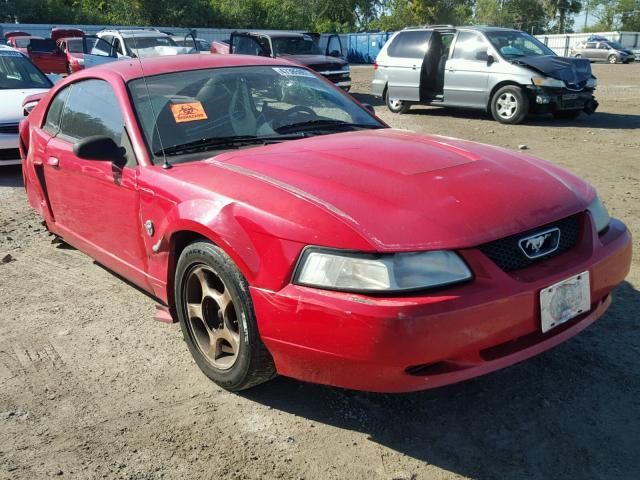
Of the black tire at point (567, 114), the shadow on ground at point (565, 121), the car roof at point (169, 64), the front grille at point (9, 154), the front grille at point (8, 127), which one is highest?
the car roof at point (169, 64)

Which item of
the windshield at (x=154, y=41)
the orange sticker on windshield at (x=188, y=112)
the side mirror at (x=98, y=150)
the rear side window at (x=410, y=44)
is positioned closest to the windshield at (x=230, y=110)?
the orange sticker on windshield at (x=188, y=112)

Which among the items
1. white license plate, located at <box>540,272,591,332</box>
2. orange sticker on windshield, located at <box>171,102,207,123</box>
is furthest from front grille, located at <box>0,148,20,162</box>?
white license plate, located at <box>540,272,591,332</box>

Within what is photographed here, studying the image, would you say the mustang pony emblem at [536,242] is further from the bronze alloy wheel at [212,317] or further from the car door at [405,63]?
the car door at [405,63]

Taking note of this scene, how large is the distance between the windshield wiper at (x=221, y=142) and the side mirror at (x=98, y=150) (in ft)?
0.84

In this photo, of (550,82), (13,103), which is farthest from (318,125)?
(550,82)

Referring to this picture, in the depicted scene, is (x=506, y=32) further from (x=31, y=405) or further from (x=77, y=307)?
(x=31, y=405)

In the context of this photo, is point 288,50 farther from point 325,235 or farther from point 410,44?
point 325,235

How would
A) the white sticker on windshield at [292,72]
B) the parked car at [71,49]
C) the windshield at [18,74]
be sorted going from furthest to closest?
the parked car at [71,49] → the windshield at [18,74] → the white sticker on windshield at [292,72]

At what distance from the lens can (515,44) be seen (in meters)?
11.8

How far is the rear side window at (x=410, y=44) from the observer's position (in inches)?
490

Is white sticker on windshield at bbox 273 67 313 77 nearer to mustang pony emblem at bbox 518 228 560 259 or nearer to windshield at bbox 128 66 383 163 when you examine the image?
windshield at bbox 128 66 383 163

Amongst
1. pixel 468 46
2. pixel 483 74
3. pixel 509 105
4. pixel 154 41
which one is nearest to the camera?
pixel 509 105

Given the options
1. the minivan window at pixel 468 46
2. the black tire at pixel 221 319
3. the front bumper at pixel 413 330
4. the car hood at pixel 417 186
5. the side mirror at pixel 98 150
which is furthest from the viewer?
the minivan window at pixel 468 46

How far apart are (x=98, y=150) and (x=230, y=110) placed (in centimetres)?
76
